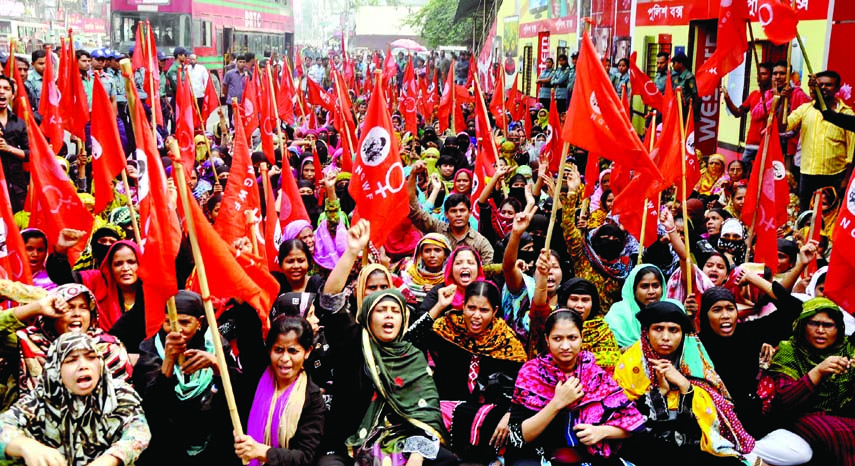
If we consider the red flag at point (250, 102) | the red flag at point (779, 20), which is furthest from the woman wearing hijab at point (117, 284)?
the red flag at point (250, 102)

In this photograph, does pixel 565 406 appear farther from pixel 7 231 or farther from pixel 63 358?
pixel 7 231

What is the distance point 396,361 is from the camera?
446 centimetres

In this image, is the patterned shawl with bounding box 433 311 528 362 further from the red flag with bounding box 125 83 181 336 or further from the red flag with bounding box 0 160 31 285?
the red flag with bounding box 0 160 31 285

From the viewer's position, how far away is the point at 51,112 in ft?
31.1

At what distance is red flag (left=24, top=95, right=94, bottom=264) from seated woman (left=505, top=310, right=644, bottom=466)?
338cm

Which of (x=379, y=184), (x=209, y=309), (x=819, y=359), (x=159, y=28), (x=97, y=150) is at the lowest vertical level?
(x=819, y=359)

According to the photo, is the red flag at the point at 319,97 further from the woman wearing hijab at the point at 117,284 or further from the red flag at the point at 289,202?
the woman wearing hijab at the point at 117,284

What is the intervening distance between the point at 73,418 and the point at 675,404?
8.47ft

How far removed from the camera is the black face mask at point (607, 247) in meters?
6.45

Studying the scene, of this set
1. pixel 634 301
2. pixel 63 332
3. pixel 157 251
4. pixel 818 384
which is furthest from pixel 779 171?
pixel 63 332

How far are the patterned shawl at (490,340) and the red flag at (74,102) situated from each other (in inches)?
195

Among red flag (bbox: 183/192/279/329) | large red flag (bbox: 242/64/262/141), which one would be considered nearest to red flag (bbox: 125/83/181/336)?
red flag (bbox: 183/192/279/329)

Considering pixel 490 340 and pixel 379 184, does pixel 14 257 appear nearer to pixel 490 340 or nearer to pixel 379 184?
pixel 379 184

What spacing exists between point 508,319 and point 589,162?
3126 mm
